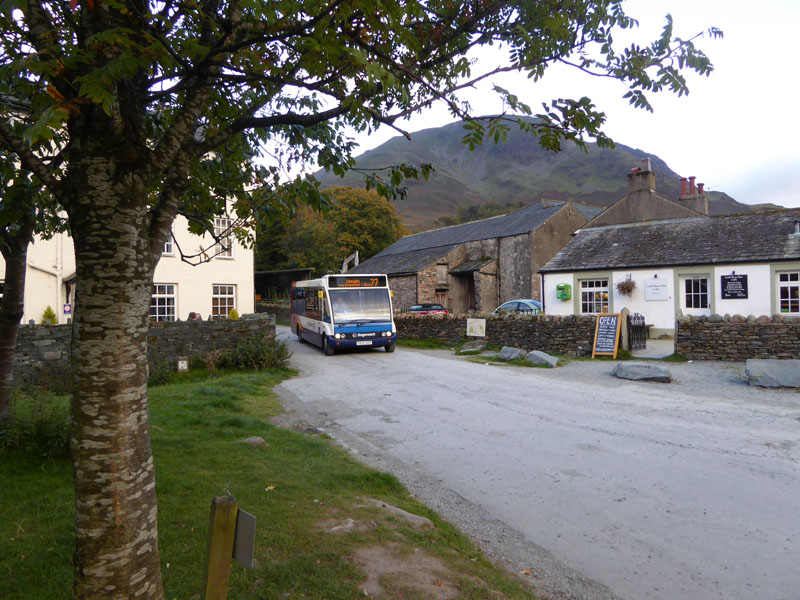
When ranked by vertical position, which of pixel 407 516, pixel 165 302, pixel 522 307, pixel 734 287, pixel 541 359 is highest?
pixel 734 287

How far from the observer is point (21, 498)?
4652 mm

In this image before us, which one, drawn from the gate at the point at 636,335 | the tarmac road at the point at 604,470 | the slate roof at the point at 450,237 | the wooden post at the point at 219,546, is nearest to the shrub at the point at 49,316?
the tarmac road at the point at 604,470

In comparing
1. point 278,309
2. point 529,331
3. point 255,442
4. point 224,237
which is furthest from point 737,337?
point 278,309

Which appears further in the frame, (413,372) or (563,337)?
(563,337)

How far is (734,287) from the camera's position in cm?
2067

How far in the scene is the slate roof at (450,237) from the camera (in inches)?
1490

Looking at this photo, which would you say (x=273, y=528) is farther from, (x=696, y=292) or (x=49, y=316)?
(x=696, y=292)

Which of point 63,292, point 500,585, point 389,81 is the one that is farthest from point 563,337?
point 63,292

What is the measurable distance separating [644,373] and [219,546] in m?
12.4

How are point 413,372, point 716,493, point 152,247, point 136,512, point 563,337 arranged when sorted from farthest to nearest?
point 563,337
point 413,372
point 716,493
point 152,247
point 136,512

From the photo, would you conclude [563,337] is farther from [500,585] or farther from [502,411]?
[500,585]

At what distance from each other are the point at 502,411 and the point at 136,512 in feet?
25.4

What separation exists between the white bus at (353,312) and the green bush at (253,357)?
320 cm

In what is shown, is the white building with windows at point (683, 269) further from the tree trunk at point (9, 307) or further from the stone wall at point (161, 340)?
the tree trunk at point (9, 307)
